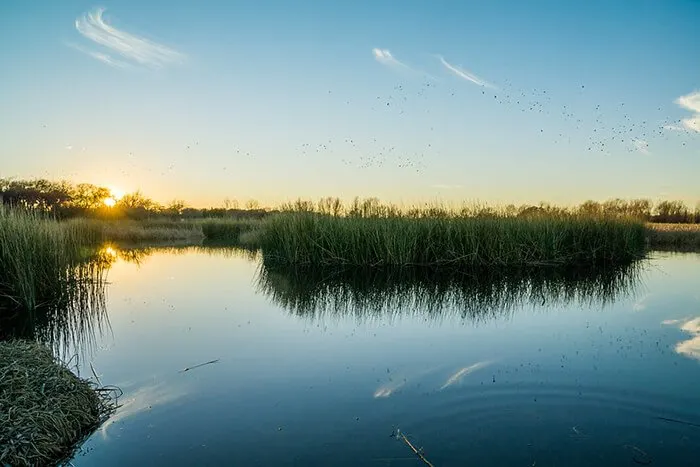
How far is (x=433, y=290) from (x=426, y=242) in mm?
5018

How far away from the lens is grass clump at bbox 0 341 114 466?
12.2 feet

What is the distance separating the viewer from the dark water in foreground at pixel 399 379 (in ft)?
13.0

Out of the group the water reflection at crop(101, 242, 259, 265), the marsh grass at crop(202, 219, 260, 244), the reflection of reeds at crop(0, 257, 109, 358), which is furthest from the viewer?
the marsh grass at crop(202, 219, 260, 244)

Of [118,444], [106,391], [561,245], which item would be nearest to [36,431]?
[118,444]

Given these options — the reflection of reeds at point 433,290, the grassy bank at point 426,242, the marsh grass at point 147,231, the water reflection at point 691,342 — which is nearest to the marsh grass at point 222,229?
the marsh grass at point 147,231

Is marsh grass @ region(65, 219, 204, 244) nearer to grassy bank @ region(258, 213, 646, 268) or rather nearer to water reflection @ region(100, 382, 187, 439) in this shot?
grassy bank @ region(258, 213, 646, 268)

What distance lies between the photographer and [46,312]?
8.98 metres

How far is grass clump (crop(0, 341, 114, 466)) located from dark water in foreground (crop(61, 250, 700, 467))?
0.63 ft

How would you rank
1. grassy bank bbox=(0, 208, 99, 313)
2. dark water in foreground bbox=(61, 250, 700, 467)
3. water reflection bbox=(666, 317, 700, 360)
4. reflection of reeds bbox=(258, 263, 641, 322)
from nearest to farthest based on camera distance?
dark water in foreground bbox=(61, 250, 700, 467), water reflection bbox=(666, 317, 700, 360), grassy bank bbox=(0, 208, 99, 313), reflection of reeds bbox=(258, 263, 641, 322)

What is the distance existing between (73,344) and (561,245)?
15967 mm

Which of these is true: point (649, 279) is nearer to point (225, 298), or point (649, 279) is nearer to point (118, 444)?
point (225, 298)

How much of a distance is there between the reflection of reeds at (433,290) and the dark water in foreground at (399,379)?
101mm

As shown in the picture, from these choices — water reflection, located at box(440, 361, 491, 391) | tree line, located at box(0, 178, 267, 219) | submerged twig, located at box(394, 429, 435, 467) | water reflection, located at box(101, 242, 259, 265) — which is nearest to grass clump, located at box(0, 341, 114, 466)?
submerged twig, located at box(394, 429, 435, 467)

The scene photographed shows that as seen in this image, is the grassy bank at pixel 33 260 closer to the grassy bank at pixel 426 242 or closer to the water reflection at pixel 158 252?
the grassy bank at pixel 426 242
